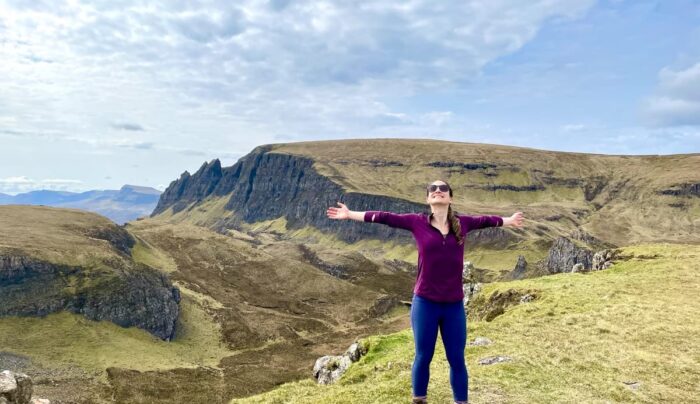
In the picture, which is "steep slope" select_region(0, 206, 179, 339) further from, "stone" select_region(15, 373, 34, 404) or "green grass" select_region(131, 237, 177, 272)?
"stone" select_region(15, 373, 34, 404)

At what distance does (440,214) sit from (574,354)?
13.2 meters

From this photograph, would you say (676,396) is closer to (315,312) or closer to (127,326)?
(127,326)

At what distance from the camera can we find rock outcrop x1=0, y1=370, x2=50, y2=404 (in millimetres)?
15273

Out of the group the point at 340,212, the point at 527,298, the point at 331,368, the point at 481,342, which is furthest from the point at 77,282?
the point at 340,212

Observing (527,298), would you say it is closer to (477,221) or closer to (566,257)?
(477,221)

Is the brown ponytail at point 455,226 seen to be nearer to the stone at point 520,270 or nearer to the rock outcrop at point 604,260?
the rock outcrop at point 604,260

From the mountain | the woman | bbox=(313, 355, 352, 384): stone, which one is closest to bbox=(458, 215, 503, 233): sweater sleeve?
the woman

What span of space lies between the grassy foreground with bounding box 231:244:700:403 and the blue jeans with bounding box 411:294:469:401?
279 cm

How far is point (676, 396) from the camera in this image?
15.5 meters

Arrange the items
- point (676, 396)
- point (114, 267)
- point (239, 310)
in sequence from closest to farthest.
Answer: point (676, 396) → point (114, 267) → point (239, 310)

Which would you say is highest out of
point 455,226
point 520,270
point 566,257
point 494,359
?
point 455,226

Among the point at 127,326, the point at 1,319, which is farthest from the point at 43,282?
the point at 127,326

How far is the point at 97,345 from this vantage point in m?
77.9

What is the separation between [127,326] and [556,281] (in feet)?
270
